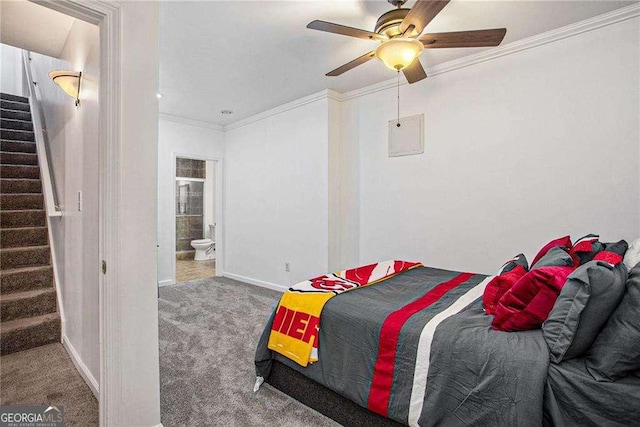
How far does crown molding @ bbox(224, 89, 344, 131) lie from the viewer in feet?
12.9

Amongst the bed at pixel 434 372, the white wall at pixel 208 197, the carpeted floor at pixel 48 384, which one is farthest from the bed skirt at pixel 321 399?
the white wall at pixel 208 197

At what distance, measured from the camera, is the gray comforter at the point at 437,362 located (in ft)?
4.00

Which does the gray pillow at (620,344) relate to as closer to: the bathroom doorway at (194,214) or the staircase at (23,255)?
the staircase at (23,255)

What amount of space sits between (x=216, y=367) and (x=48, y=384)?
105cm

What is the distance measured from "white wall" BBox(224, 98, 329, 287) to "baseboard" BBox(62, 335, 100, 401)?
245cm

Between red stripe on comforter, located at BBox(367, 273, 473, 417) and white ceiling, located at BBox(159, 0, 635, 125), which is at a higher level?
white ceiling, located at BBox(159, 0, 635, 125)

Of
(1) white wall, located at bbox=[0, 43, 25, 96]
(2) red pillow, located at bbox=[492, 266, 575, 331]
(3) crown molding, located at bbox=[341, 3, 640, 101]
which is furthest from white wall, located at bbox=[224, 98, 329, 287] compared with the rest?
(1) white wall, located at bbox=[0, 43, 25, 96]

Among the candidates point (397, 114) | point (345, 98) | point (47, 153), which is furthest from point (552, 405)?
point (47, 153)

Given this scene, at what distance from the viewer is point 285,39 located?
2693mm

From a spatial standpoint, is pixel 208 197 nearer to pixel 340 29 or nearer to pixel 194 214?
pixel 194 214

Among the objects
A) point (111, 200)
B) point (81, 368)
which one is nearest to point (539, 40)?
point (111, 200)

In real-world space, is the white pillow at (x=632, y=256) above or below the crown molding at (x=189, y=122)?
below

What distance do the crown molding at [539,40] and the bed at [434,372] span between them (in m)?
2.18

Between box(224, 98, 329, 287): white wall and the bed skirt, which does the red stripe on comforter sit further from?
box(224, 98, 329, 287): white wall
